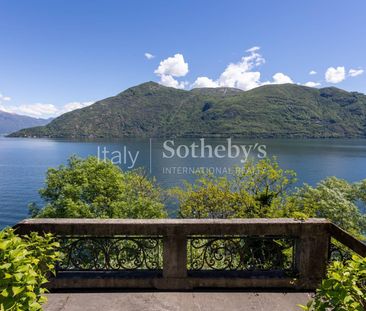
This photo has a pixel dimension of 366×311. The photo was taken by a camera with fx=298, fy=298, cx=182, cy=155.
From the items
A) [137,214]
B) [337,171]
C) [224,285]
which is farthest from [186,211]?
[337,171]

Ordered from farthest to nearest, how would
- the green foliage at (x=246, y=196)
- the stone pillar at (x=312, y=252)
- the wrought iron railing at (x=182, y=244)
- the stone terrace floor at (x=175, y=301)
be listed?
the green foliage at (x=246, y=196) → the stone pillar at (x=312, y=252) → the wrought iron railing at (x=182, y=244) → the stone terrace floor at (x=175, y=301)

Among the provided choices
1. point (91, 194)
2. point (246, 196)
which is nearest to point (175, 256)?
point (246, 196)

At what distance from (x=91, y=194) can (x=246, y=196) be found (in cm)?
1068

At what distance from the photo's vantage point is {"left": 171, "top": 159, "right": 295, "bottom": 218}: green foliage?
13.2 meters

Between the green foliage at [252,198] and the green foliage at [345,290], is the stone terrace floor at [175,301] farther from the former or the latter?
the green foliage at [252,198]

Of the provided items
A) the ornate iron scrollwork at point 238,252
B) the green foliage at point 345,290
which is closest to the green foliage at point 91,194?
the ornate iron scrollwork at point 238,252

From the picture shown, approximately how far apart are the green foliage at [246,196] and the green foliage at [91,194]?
2900mm

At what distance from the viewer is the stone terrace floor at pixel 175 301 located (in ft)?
15.5

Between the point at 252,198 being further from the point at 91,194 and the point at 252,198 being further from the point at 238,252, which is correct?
the point at 91,194

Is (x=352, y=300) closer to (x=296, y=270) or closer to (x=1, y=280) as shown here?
(x=1, y=280)

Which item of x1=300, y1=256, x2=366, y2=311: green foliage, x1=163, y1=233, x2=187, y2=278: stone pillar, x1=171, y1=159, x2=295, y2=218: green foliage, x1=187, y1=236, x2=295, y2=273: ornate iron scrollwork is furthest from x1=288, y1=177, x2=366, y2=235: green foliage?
x1=300, y1=256, x2=366, y2=311: green foliage

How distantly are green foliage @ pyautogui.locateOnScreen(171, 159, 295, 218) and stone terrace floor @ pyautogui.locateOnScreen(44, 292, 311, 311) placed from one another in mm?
7713

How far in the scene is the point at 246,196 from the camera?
1485cm

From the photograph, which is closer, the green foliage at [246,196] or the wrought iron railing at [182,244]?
the wrought iron railing at [182,244]
